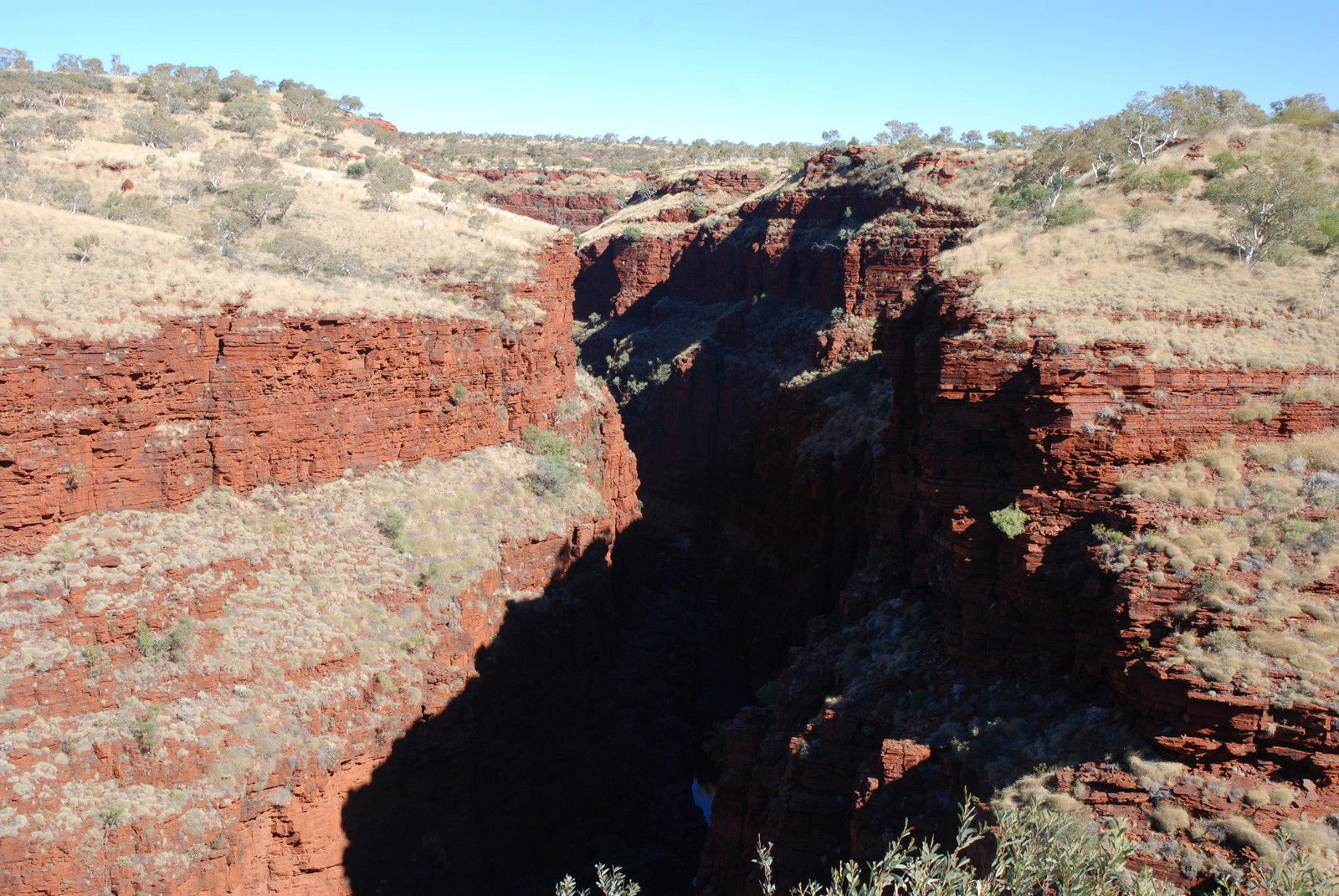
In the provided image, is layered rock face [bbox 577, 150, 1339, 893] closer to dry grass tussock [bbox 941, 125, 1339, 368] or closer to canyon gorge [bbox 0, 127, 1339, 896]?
canyon gorge [bbox 0, 127, 1339, 896]

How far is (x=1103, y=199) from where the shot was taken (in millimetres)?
32219

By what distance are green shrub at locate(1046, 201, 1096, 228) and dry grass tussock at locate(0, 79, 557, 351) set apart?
19.7m

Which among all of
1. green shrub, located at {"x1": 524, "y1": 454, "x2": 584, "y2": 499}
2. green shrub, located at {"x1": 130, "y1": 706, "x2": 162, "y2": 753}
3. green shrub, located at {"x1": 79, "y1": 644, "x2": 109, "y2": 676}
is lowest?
green shrub, located at {"x1": 130, "y1": 706, "x2": 162, "y2": 753}

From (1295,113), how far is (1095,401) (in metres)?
26.3

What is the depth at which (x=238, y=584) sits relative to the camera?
83.6 feet

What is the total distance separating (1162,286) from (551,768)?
21.9 metres

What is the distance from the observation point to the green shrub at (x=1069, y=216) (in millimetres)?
30094

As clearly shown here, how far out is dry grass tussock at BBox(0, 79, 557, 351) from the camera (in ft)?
84.9

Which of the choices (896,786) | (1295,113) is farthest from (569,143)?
(896,786)

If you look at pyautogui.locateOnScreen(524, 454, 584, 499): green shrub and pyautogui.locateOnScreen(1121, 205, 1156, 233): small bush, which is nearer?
pyautogui.locateOnScreen(1121, 205, 1156, 233): small bush

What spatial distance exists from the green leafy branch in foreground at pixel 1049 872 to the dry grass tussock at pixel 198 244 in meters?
20.7

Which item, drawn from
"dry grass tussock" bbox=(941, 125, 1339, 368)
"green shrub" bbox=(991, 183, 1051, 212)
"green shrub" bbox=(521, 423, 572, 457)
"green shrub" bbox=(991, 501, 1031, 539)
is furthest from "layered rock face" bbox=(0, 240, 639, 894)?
"green shrub" bbox=(991, 183, 1051, 212)

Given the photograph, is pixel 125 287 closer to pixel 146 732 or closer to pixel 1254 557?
pixel 146 732

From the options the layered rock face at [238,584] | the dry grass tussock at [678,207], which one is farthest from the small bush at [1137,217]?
the dry grass tussock at [678,207]
